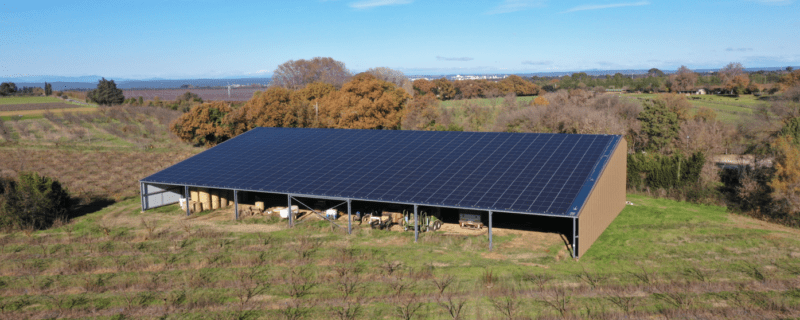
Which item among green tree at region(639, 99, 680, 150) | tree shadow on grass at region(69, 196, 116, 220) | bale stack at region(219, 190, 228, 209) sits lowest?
tree shadow on grass at region(69, 196, 116, 220)

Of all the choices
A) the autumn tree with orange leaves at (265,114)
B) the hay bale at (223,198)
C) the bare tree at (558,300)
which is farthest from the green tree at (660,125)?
the hay bale at (223,198)

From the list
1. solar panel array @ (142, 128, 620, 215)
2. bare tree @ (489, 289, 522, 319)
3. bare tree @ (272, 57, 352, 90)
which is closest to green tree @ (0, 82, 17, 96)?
bare tree @ (272, 57, 352, 90)

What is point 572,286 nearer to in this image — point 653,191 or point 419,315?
point 419,315

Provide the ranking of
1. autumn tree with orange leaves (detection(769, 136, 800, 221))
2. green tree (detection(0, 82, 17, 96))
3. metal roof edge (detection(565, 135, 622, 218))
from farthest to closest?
green tree (detection(0, 82, 17, 96)), autumn tree with orange leaves (detection(769, 136, 800, 221)), metal roof edge (detection(565, 135, 622, 218))

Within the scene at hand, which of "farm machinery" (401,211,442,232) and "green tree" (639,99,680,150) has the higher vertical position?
"green tree" (639,99,680,150)

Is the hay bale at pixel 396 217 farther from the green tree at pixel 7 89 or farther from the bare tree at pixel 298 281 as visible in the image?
the green tree at pixel 7 89

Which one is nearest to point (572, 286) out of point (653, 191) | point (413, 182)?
point (413, 182)

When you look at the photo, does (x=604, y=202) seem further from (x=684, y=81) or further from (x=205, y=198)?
(x=684, y=81)

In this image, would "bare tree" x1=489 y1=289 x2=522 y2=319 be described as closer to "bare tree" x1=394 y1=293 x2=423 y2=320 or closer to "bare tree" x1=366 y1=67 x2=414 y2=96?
"bare tree" x1=394 y1=293 x2=423 y2=320
